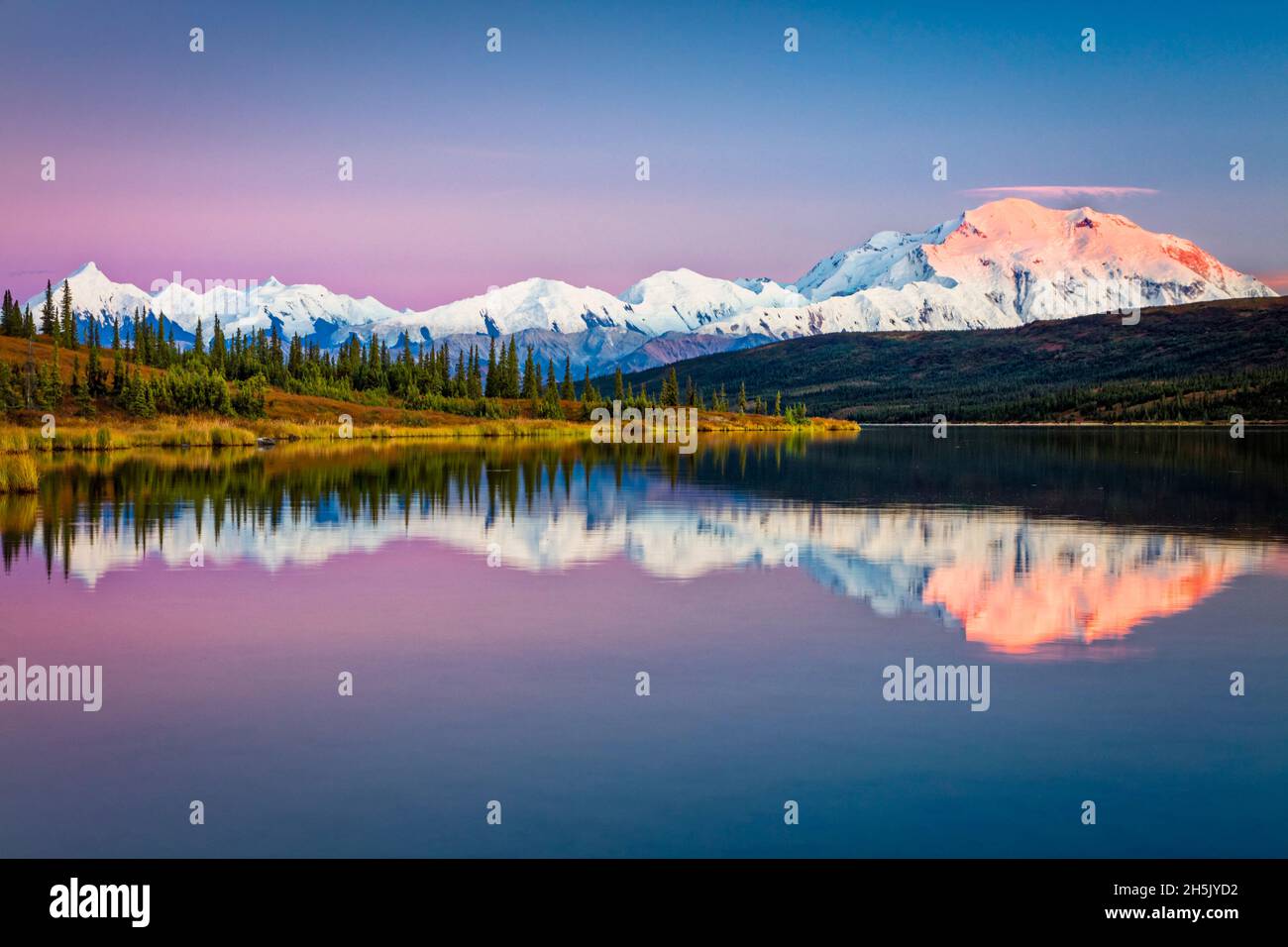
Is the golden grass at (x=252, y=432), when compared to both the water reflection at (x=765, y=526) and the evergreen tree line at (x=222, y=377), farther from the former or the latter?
the water reflection at (x=765, y=526)

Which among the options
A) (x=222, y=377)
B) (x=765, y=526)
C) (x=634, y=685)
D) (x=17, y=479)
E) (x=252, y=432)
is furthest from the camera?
(x=222, y=377)

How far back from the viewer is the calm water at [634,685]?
1125 cm

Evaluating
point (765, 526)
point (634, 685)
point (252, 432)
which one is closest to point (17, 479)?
point (765, 526)

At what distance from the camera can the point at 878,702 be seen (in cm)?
1524

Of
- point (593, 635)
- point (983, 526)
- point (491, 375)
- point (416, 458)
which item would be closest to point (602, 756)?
point (593, 635)

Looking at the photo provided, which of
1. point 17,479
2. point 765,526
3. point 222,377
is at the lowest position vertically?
point 765,526

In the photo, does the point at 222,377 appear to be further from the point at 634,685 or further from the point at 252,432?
the point at 634,685

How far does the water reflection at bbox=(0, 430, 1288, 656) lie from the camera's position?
2353 centimetres

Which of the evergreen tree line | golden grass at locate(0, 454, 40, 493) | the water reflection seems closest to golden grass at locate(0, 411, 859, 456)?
the evergreen tree line

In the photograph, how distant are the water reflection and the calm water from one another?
0.22 metres

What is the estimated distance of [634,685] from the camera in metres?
16.0

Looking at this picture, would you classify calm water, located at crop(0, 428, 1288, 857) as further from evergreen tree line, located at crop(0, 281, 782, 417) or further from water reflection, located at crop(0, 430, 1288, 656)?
evergreen tree line, located at crop(0, 281, 782, 417)

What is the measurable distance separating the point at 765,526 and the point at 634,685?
65.8 ft

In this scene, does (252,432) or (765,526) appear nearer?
(765,526)
